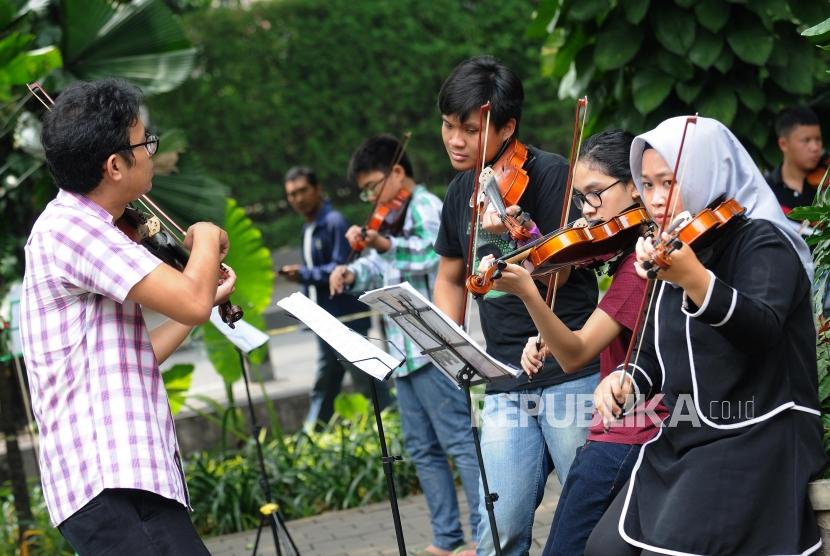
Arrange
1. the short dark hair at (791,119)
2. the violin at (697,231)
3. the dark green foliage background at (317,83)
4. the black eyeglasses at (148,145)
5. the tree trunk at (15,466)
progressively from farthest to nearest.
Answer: the dark green foliage background at (317,83)
the tree trunk at (15,466)
the short dark hair at (791,119)
the black eyeglasses at (148,145)
the violin at (697,231)

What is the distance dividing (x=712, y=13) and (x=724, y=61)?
0.77 ft

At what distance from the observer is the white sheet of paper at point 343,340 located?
131 inches

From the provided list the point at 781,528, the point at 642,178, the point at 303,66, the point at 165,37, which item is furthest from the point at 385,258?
the point at 303,66

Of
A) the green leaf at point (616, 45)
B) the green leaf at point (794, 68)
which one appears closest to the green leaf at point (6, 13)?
the green leaf at point (616, 45)

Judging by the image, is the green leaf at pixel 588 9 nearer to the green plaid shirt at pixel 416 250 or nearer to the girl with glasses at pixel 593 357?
the green plaid shirt at pixel 416 250

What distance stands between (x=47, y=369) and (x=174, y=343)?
42 centimetres

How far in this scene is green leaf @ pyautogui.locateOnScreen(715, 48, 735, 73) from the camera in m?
5.15

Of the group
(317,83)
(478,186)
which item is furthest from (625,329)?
(317,83)

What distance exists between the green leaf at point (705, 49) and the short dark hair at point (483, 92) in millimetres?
1611

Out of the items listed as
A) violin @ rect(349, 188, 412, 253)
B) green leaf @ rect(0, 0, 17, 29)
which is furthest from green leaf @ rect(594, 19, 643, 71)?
green leaf @ rect(0, 0, 17, 29)

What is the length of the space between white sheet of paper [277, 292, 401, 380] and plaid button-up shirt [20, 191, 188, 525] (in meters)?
0.68

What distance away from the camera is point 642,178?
9.73 feet

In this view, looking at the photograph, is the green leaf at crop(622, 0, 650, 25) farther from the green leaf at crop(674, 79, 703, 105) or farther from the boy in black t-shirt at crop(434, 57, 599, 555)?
the boy in black t-shirt at crop(434, 57, 599, 555)

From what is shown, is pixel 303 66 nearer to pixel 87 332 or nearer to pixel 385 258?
pixel 385 258
